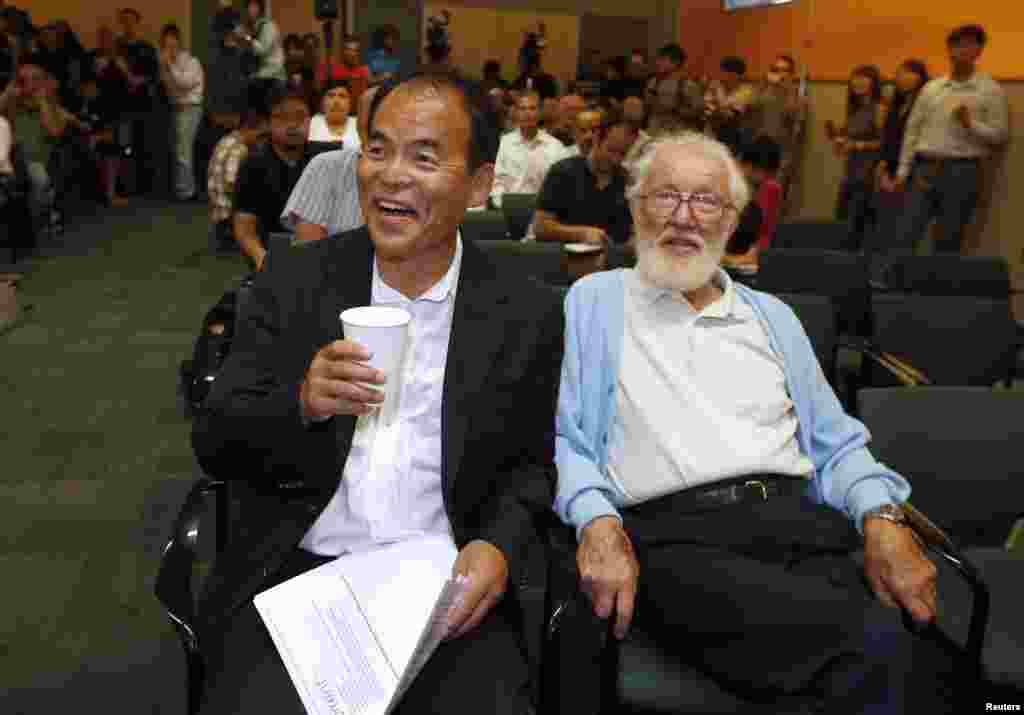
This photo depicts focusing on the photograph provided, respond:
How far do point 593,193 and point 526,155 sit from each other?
1564 millimetres

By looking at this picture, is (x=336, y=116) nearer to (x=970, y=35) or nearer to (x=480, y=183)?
(x=970, y=35)

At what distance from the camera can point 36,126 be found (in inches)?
313

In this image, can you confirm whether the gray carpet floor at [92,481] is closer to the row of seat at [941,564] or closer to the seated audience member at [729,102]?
the row of seat at [941,564]

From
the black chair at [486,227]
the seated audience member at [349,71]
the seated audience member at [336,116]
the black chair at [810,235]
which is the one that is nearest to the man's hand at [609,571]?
the black chair at [486,227]

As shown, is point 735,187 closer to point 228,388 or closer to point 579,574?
point 579,574

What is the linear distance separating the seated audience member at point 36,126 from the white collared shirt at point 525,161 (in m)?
4.05

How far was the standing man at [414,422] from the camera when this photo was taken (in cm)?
151

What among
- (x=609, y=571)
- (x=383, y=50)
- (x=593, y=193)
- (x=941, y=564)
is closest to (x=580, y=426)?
(x=609, y=571)

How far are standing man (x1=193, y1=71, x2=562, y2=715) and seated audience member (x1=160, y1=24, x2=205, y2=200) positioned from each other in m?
9.35

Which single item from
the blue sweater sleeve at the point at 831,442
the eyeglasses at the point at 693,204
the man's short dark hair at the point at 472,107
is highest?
the man's short dark hair at the point at 472,107

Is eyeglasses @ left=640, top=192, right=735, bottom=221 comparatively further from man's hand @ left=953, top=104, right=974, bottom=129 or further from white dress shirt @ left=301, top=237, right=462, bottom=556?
man's hand @ left=953, top=104, right=974, bottom=129

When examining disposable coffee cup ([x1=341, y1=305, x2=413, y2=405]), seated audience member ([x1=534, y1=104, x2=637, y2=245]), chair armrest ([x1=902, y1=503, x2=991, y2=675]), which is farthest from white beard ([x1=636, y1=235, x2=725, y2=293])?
seated audience member ([x1=534, y1=104, x2=637, y2=245])

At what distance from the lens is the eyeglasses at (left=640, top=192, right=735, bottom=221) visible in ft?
7.06

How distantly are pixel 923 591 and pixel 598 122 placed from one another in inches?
191
